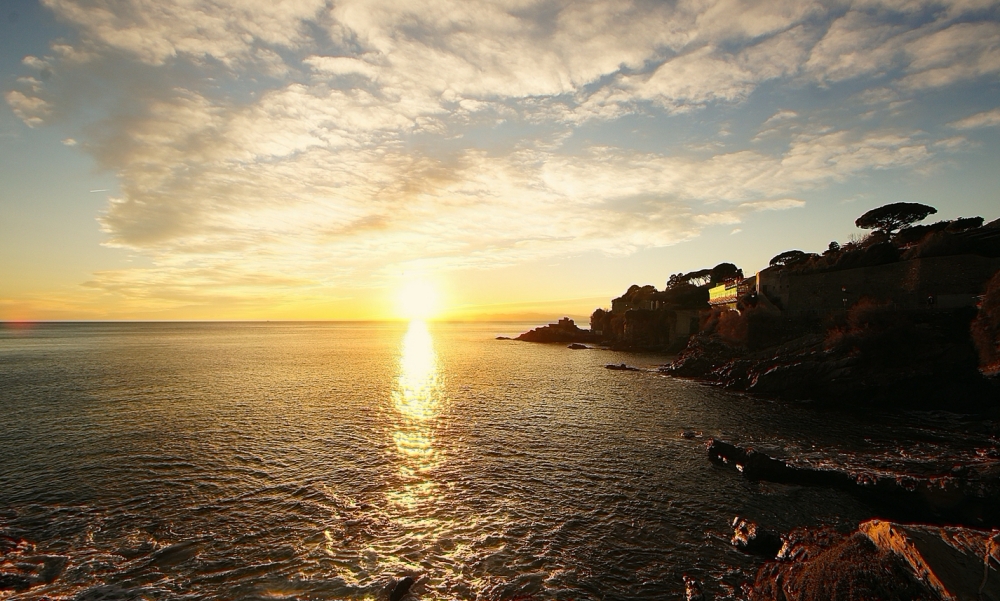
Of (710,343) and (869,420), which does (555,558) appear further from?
(710,343)

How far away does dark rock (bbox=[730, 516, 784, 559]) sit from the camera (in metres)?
18.2

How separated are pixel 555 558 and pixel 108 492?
81.2 ft

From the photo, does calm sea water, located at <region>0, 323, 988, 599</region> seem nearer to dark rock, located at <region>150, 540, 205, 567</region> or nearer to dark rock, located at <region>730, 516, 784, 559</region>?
dark rock, located at <region>150, 540, 205, 567</region>

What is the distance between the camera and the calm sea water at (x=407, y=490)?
1734 centimetres

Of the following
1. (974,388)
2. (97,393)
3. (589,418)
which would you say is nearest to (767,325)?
(974,388)

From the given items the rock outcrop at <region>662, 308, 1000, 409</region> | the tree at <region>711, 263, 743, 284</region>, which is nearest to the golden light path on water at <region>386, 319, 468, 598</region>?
the rock outcrop at <region>662, 308, 1000, 409</region>

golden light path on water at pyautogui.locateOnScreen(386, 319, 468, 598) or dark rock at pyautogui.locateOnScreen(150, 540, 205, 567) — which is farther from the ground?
dark rock at pyautogui.locateOnScreen(150, 540, 205, 567)

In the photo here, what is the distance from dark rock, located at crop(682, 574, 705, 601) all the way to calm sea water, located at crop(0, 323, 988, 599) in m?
0.51

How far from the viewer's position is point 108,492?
24.7m

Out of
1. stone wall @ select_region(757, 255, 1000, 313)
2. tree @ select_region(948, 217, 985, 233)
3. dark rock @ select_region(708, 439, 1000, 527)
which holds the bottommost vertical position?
dark rock @ select_region(708, 439, 1000, 527)

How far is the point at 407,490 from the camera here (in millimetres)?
25656

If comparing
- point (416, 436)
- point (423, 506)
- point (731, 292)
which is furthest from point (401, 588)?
point (731, 292)

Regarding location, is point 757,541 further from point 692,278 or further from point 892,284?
point 692,278

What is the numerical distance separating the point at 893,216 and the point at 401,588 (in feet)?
412
